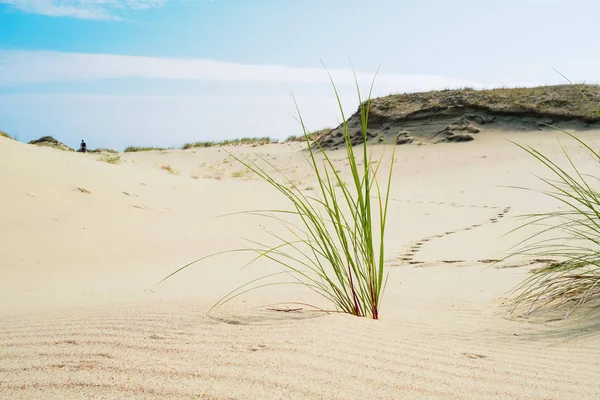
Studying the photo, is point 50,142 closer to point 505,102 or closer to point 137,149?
point 137,149

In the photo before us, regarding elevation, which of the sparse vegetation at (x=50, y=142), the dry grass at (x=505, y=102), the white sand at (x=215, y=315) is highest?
the dry grass at (x=505, y=102)

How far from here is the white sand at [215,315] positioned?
4.81ft

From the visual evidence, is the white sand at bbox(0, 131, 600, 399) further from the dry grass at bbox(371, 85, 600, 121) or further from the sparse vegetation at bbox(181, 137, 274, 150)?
the sparse vegetation at bbox(181, 137, 274, 150)

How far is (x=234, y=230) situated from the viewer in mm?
6059

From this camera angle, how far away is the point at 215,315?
7.43 ft

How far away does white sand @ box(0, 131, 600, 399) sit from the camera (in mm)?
1465

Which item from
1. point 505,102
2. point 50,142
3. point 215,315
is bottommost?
point 215,315

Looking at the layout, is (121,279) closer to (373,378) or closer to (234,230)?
(234,230)

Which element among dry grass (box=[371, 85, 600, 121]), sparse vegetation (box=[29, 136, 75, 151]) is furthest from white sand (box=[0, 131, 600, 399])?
dry grass (box=[371, 85, 600, 121])

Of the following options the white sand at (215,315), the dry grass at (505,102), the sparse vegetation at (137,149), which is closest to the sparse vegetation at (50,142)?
the sparse vegetation at (137,149)

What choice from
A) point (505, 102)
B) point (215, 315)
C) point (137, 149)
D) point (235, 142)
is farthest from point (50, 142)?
point (505, 102)

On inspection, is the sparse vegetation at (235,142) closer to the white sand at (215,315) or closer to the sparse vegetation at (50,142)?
the sparse vegetation at (50,142)

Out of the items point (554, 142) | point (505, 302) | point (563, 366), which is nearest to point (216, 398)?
point (563, 366)

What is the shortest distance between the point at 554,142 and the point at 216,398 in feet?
46.6
